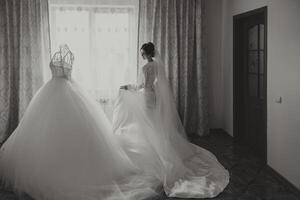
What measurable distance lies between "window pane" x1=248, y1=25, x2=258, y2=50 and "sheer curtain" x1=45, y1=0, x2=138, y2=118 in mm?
1847

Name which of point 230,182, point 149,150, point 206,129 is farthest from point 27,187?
point 206,129

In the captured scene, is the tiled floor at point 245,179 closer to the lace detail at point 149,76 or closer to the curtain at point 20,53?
the lace detail at point 149,76

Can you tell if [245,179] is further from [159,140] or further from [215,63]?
[215,63]

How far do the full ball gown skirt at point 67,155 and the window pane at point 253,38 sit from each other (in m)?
2.57

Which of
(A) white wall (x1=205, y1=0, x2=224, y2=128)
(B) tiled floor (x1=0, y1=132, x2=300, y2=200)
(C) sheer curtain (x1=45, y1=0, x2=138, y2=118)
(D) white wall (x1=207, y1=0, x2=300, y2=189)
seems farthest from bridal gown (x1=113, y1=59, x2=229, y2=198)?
(A) white wall (x1=205, y1=0, x2=224, y2=128)

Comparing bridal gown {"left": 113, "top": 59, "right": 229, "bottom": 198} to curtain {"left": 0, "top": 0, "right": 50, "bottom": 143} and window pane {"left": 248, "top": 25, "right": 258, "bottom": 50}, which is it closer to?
window pane {"left": 248, "top": 25, "right": 258, "bottom": 50}

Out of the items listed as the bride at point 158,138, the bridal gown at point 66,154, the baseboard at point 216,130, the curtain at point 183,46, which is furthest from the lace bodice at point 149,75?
the baseboard at point 216,130

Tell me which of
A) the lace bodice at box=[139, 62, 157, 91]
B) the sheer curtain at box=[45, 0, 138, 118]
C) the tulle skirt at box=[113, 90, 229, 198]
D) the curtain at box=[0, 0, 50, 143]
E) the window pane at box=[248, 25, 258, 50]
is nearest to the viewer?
the tulle skirt at box=[113, 90, 229, 198]

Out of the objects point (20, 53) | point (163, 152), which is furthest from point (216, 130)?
point (20, 53)

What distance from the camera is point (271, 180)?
451 centimetres

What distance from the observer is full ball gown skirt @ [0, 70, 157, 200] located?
3.89 metres

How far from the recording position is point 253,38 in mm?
5742

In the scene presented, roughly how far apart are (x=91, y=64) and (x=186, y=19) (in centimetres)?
175

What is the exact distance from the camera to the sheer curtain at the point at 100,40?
637 cm
